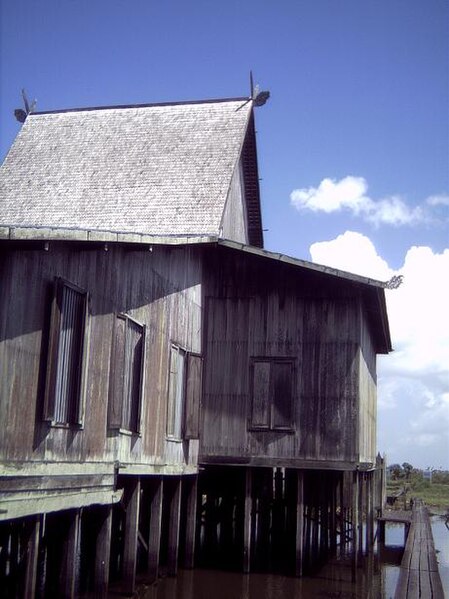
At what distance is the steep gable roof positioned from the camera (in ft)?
65.3

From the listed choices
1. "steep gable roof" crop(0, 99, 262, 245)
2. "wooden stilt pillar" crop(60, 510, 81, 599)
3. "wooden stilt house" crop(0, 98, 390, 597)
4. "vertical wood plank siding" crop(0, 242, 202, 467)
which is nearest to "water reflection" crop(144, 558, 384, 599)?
"wooden stilt house" crop(0, 98, 390, 597)

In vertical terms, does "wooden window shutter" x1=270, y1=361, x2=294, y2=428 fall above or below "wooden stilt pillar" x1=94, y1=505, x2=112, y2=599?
above

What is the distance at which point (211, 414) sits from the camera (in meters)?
17.6

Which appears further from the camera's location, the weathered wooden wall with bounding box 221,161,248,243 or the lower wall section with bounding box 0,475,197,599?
the weathered wooden wall with bounding box 221,161,248,243

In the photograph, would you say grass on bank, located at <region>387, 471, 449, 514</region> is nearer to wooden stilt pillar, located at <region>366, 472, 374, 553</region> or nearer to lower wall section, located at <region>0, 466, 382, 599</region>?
wooden stilt pillar, located at <region>366, 472, 374, 553</region>

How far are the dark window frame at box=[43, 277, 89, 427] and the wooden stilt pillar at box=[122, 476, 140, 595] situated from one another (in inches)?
128

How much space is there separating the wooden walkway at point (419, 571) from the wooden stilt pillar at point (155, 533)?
444 centimetres

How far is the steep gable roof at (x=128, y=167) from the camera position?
19.9 metres

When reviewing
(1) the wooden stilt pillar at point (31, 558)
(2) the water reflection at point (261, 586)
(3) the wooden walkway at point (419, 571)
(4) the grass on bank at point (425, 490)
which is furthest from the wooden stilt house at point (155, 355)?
(4) the grass on bank at point (425, 490)

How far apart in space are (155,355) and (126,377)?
1468 mm

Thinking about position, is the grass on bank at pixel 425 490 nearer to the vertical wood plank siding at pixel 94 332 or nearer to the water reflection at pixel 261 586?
the water reflection at pixel 261 586

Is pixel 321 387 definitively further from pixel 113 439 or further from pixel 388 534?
pixel 388 534

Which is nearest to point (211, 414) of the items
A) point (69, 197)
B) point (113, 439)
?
point (113, 439)

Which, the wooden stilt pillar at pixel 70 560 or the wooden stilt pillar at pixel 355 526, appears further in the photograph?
the wooden stilt pillar at pixel 355 526
